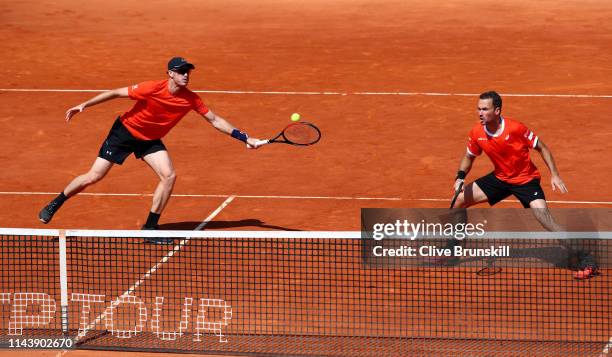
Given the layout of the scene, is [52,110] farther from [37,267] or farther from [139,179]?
[37,267]

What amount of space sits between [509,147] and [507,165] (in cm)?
23

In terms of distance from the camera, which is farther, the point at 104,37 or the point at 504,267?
the point at 104,37

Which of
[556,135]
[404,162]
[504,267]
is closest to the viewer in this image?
[504,267]

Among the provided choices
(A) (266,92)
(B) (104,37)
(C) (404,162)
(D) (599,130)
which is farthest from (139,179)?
(B) (104,37)

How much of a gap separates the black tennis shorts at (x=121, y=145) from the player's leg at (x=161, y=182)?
3.6 inches

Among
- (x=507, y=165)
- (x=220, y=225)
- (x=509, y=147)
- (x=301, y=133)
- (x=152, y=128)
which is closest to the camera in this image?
(x=509, y=147)

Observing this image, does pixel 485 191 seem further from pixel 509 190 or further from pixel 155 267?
pixel 155 267

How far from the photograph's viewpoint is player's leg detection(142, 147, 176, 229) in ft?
42.0

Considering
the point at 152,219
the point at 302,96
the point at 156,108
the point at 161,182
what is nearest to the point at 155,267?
the point at 152,219

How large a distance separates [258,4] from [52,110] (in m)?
11.1

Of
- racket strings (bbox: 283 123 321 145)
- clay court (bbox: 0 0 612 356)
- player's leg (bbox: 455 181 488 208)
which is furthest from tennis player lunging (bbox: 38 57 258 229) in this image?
player's leg (bbox: 455 181 488 208)

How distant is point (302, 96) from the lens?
20.2 metres

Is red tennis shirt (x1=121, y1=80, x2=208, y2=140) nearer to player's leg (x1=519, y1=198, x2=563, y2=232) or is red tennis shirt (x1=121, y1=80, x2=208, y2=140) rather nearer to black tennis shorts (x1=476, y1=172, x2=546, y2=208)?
black tennis shorts (x1=476, y1=172, x2=546, y2=208)

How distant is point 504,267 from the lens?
11812 mm
